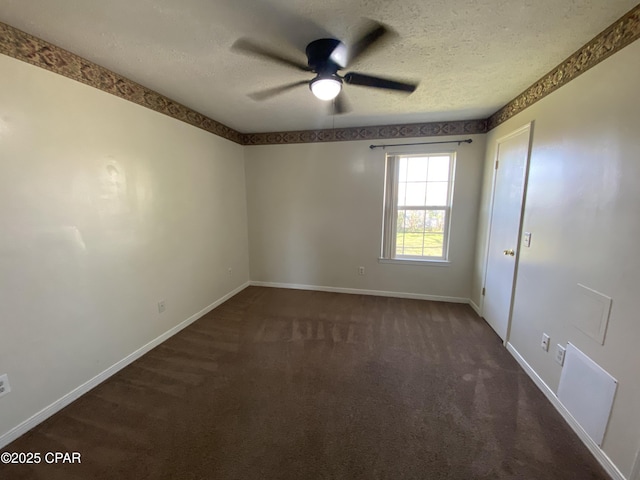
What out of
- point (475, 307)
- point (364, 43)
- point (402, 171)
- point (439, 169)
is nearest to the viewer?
point (364, 43)

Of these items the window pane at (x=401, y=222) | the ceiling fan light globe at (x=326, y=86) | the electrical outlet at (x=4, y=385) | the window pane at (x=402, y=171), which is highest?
the ceiling fan light globe at (x=326, y=86)

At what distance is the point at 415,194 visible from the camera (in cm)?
354

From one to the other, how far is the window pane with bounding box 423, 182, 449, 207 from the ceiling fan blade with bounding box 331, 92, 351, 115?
1.59 metres

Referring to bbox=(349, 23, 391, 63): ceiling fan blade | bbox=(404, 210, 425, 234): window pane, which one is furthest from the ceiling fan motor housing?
bbox=(404, 210, 425, 234): window pane

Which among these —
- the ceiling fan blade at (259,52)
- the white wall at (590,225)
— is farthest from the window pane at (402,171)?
the ceiling fan blade at (259,52)

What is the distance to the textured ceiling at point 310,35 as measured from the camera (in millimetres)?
1271

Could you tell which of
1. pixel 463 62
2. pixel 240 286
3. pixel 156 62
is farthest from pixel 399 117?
pixel 240 286

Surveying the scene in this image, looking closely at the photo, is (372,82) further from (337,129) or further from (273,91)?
(337,129)

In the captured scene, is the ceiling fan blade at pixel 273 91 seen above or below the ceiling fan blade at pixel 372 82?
above

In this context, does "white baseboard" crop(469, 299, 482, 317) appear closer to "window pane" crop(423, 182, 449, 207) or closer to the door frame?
the door frame

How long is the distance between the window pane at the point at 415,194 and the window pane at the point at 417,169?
70 millimetres

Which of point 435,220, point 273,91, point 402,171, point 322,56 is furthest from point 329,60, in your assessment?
point 435,220

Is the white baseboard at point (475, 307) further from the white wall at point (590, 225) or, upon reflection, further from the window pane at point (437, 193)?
the window pane at point (437, 193)

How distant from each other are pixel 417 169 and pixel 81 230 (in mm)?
3663
